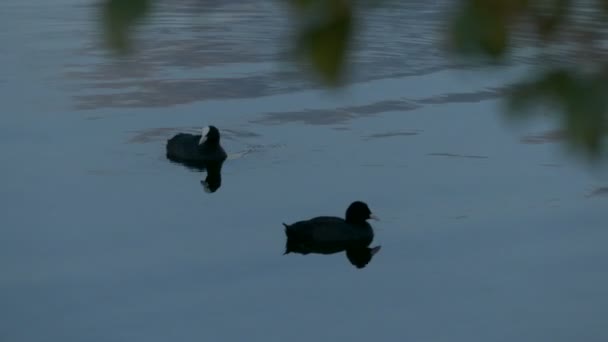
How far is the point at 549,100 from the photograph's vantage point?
3244 mm

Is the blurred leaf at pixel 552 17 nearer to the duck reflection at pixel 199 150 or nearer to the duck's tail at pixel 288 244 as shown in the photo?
the duck's tail at pixel 288 244

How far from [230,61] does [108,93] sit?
2.01m

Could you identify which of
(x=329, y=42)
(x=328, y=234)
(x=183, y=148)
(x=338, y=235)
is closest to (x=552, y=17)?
(x=329, y=42)

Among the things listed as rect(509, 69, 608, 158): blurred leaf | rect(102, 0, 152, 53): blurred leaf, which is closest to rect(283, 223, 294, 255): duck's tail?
rect(509, 69, 608, 158): blurred leaf

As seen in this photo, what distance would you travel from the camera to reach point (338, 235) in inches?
401

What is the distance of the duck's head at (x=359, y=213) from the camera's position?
Result: 10.2 m

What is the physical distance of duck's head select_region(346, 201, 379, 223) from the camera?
1022 cm

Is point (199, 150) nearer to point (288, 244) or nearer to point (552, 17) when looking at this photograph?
point (288, 244)

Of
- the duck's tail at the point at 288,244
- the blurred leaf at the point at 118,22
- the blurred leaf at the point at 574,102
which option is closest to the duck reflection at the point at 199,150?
the duck's tail at the point at 288,244

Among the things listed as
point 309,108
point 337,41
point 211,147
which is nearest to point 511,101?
point 337,41

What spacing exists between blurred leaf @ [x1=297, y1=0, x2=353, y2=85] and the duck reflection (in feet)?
29.1

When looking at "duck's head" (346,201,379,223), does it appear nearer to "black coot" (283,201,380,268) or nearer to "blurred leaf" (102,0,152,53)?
"black coot" (283,201,380,268)

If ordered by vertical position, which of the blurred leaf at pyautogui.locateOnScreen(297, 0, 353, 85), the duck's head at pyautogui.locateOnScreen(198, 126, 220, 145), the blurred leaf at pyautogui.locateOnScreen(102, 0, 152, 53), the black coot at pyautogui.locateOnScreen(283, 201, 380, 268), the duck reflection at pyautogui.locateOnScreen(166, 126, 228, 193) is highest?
the blurred leaf at pyautogui.locateOnScreen(102, 0, 152, 53)

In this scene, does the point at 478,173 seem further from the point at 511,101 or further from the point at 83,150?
the point at 511,101
